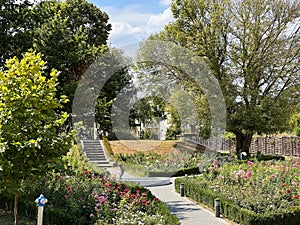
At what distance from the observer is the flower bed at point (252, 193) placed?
295 inches

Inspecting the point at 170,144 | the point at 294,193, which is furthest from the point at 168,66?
the point at 294,193

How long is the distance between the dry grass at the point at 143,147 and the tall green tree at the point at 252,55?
395 centimetres

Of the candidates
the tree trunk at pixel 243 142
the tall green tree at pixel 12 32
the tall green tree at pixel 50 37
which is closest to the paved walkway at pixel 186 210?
the tree trunk at pixel 243 142

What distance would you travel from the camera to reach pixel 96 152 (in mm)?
20859

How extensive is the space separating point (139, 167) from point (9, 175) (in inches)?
430

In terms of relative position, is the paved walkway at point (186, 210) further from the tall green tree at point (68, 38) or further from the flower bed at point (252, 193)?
the tall green tree at point (68, 38)

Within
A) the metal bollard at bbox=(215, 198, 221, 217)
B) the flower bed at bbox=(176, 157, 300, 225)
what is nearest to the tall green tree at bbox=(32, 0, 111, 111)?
the flower bed at bbox=(176, 157, 300, 225)

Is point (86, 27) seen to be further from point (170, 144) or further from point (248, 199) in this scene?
point (248, 199)

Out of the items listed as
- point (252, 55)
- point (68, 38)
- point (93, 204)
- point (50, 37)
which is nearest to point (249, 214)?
point (93, 204)

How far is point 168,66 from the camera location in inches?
821

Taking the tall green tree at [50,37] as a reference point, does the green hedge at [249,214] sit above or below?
below

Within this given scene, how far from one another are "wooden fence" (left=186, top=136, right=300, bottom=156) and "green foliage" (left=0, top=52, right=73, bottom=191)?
16955 mm

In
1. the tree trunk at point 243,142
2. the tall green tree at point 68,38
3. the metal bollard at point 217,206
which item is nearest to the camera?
the metal bollard at point 217,206

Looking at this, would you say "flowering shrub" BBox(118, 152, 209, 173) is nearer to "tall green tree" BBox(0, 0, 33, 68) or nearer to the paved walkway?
the paved walkway
